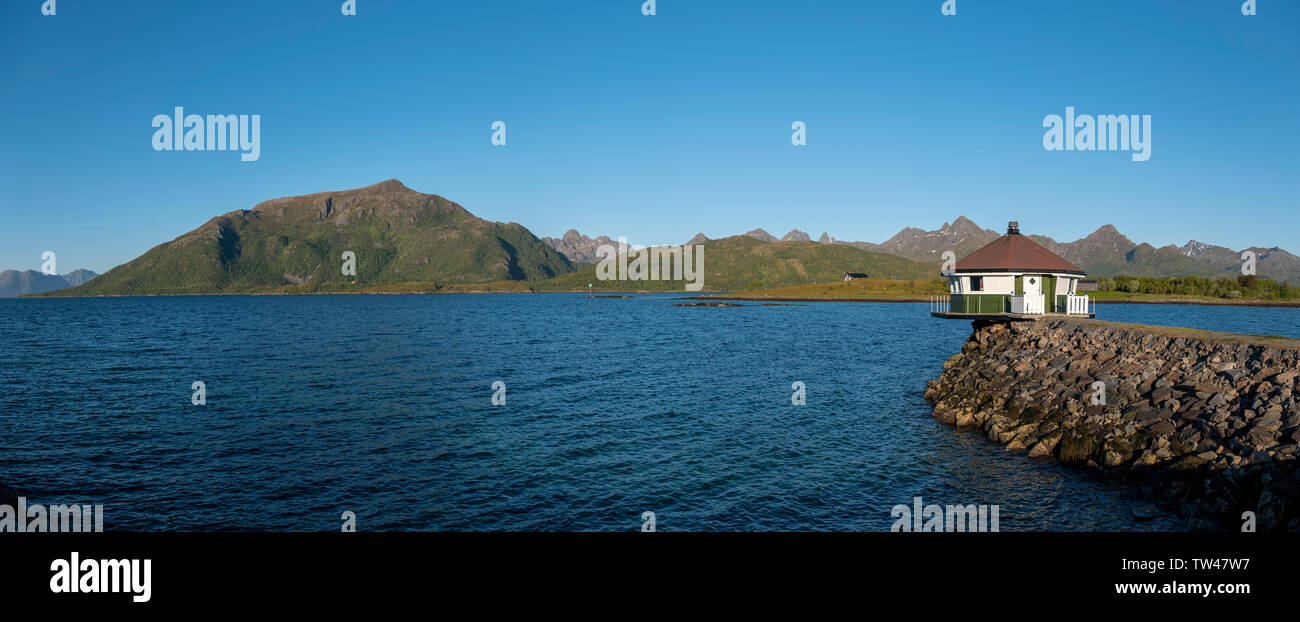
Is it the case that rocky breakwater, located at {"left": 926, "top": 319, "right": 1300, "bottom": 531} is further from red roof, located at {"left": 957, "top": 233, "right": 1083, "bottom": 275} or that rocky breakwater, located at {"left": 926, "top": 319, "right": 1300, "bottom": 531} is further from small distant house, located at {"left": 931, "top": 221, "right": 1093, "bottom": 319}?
red roof, located at {"left": 957, "top": 233, "right": 1083, "bottom": 275}

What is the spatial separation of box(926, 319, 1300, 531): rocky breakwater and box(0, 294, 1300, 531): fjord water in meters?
1.56

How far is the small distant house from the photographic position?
49000 mm

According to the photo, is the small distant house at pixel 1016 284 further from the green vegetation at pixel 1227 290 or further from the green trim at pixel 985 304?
the green vegetation at pixel 1227 290

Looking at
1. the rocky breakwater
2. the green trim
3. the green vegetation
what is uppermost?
the green vegetation

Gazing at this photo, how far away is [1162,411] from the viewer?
27.1 m

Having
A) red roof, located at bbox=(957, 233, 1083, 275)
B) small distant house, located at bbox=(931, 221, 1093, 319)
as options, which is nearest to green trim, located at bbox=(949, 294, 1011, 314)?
small distant house, located at bbox=(931, 221, 1093, 319)

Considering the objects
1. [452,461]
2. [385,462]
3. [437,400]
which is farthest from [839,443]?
[437,400]

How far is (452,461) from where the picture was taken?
27547mm

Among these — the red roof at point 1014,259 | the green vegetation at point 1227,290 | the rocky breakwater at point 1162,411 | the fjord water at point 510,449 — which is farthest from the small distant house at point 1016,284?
the green vegetation at point 1227,290

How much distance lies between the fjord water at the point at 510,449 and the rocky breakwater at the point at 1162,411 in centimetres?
156

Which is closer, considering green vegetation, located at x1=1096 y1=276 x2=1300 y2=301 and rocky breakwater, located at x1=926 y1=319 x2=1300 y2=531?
rocky breakwater, located at x1=926 y1=319 x2=1300 y2=531

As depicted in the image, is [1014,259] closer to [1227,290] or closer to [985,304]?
[985,304]

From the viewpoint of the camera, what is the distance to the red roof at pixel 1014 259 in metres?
48.8
